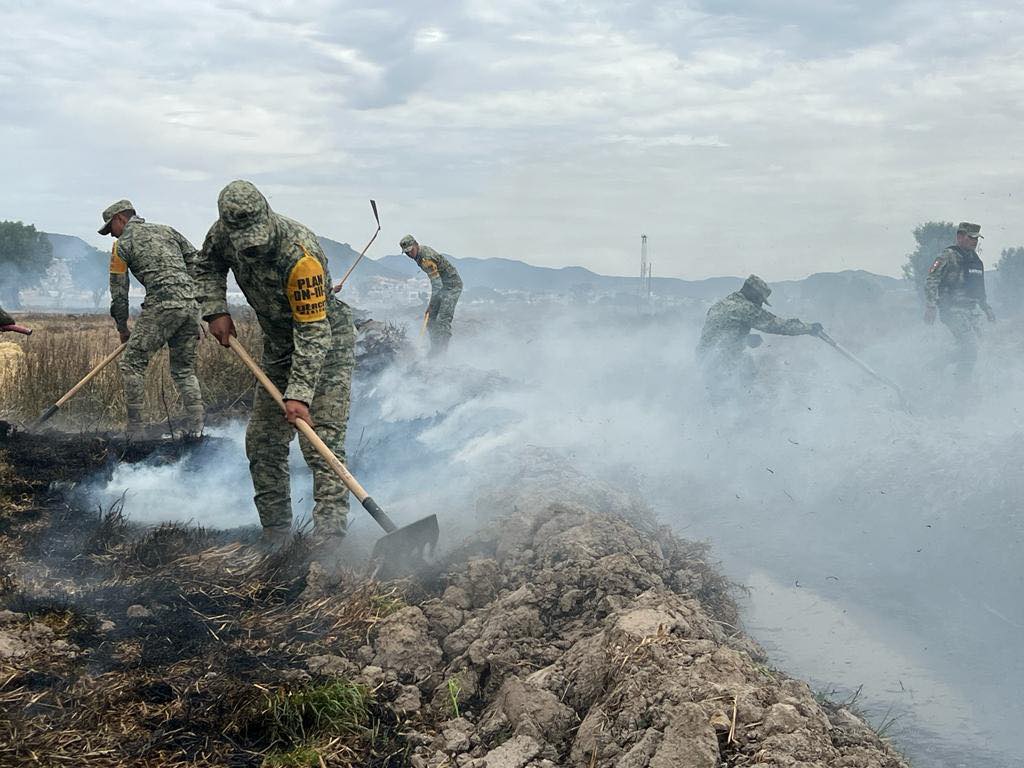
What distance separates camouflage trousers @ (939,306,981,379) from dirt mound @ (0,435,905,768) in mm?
6627

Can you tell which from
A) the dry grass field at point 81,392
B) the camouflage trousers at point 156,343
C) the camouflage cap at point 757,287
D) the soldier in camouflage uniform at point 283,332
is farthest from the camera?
the camouflage cap at point 757,287

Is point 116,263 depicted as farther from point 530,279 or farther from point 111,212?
point 530,279

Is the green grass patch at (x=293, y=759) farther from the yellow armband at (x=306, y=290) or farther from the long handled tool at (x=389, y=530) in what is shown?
the yellow armband at (x=306, y=290)

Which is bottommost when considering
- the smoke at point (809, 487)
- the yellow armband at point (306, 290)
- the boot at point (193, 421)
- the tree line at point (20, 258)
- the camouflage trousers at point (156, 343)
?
the smoke at point (809, 487)

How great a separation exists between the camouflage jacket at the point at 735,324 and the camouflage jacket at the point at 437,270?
4.41m

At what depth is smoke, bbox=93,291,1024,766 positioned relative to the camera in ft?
17.2

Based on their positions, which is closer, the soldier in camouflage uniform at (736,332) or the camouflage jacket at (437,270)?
the soldier in camouflage uniform at (736,332)

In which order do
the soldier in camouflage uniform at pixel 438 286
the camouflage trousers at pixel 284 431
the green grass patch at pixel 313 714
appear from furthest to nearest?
1. the soldier in camouflage uniform at pixel 438 286
2. the camouflage trousers at pixel 284 431
3. the green grass patch at pixel 313 714

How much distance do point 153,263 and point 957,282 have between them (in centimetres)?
855

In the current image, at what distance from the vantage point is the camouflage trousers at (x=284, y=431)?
16.7 feet

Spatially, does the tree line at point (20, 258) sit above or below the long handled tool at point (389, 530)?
above

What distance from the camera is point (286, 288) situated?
15.7ft

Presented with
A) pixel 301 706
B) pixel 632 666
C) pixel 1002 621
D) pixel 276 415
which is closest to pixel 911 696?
pixel 1002 621

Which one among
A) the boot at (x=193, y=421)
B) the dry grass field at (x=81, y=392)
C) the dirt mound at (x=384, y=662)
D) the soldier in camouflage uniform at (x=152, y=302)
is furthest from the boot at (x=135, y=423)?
the dirt mound at (x=384, y=662)
